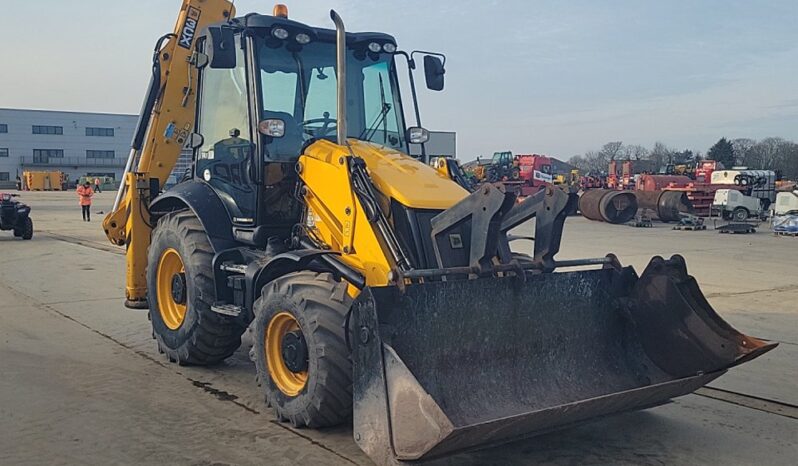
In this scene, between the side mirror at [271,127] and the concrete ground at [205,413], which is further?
the side mirror at [271,127]

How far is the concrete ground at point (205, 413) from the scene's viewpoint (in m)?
4.80

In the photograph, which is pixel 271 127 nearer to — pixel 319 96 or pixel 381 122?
pixel 319 96

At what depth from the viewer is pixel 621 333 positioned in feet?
18.4

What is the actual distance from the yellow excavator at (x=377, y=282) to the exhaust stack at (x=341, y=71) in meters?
0.01

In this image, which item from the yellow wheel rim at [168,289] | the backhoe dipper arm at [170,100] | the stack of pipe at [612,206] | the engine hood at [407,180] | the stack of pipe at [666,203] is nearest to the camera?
the engine hood at [407,180]

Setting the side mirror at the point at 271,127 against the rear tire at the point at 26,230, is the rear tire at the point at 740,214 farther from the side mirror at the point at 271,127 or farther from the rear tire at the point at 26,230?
the side mirror at the point at 271,127

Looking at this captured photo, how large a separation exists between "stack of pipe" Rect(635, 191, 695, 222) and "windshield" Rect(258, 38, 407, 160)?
2502 cm

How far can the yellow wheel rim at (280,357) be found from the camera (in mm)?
5191

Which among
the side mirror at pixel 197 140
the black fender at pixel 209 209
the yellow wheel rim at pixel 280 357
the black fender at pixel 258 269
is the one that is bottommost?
the yellow wheel rim at pixel 280 357

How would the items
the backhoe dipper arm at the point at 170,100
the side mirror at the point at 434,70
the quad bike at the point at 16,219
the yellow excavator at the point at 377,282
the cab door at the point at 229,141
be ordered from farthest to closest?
the quad bike at the point at 16,219
the backhoe dipper arm at the point at 170,100
the side mirror at the point at 434,70
the cab door at the point at 229,141
the yellow excavator at the point at 377,282

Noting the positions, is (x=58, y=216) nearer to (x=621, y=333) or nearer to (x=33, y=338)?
(x=33, y=338)

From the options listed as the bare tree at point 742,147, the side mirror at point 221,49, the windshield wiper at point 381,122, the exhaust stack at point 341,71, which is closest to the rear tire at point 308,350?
the exhaust stack at point 341,71

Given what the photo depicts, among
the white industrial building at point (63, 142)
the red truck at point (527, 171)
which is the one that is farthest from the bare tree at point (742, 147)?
the white industrial building at point (63, 142)

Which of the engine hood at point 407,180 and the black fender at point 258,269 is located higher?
the engine hood at point 407,180
